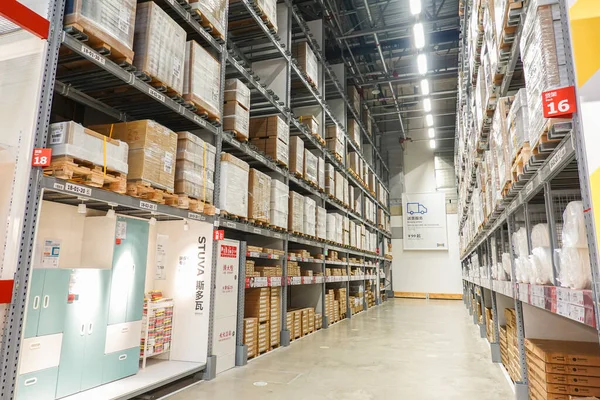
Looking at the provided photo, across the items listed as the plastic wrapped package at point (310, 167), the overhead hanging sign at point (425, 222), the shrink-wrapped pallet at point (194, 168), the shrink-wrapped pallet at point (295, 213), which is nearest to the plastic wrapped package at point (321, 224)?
the plastic wrapped package at point (310, 167)

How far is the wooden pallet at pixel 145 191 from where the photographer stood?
3.99m

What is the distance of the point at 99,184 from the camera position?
3502 millimetres

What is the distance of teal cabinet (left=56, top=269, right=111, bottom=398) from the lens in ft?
12.2

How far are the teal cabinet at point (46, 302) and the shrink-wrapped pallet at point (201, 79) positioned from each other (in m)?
2.52

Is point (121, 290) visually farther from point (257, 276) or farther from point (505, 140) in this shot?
point (505, 140)

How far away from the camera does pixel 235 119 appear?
6.07 meters

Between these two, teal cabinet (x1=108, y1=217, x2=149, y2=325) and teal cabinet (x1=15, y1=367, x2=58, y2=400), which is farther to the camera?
teal cabinet (x1=108, y1=217, x2=149, y2=325)

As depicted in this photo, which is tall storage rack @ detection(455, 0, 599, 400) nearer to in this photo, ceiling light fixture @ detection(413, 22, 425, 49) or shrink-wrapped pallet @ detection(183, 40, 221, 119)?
shrink-wrapped pallet @ detection(183, 40, 221, 119)

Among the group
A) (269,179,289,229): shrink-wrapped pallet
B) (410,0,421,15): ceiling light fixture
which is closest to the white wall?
Answer: (410,0,421,15): ceiling light fixture

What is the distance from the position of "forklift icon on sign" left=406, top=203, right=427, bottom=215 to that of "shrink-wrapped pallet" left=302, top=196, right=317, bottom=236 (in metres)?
13.5

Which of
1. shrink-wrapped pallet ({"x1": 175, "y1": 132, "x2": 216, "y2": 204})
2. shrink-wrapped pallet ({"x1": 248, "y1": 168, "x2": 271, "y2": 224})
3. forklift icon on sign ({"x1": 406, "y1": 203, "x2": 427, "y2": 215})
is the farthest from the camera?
forklift icon on sign ({"x1": 406, "y1": 203, "x2": 427, "y2": 215})

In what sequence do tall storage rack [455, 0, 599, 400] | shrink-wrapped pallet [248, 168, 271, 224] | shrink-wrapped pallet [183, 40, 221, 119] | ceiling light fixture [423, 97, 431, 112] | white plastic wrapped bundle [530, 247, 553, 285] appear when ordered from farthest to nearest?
ceiling light fixture [423, 97, 431, 112] < shrink-wrapped pallet [248, 168, 271, 224] < shrink-wrapped pallet [183, 40, 221, 119] < white plastic wrapped bundle [530, 247, 553, 285] < tall storage rack [455, 0, 599, 400]

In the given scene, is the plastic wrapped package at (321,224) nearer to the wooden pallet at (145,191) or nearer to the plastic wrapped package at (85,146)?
the wooden pallet at (145,191)

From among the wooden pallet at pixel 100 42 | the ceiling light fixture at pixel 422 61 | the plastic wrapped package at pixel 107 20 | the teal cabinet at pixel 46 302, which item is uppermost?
the ceiling light fixture at pixel 422 61
